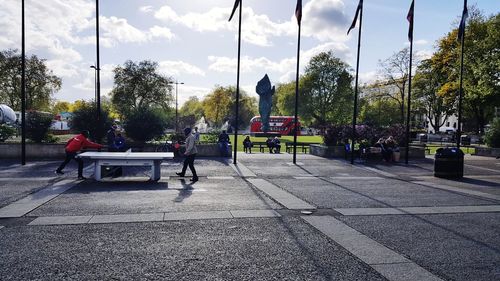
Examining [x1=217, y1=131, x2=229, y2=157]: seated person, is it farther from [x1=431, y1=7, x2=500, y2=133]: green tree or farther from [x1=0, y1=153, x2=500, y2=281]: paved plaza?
[x1=431, y1=7, x2=500, y2=133]: green tree

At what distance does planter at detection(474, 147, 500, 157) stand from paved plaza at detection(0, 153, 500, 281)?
1431 centimetres

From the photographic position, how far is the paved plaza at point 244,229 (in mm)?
4949

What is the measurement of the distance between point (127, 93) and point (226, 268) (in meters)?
54.4

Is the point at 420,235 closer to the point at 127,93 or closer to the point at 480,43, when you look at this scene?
the point at 480,43

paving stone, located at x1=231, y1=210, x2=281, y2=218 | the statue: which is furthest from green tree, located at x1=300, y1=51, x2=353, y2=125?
paving stone, located at x1=231, y1=210, x2=281, y2=218

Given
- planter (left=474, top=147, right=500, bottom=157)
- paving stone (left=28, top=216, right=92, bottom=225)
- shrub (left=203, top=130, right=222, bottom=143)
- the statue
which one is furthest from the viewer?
the statue

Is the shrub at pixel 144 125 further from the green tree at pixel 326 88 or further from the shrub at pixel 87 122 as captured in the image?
the green tree at pixel 326 88

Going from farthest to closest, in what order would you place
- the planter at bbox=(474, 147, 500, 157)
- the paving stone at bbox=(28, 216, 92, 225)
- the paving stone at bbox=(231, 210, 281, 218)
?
the planter at bbox=(474, 147, 500, 157) < the paving stone at bbox=(231, 210, 281, 218) < the paving stone at bbox=(28, 216, 92, 225)

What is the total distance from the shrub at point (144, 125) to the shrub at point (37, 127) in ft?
12.8

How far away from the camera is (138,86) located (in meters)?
56.0

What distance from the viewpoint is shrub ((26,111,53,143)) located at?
1914 centimetres

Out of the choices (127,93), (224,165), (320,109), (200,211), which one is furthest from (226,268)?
(320,109)

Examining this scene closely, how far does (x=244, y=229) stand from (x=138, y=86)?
52736 mm

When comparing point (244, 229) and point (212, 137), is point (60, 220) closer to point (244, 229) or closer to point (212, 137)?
point (244, 229)
